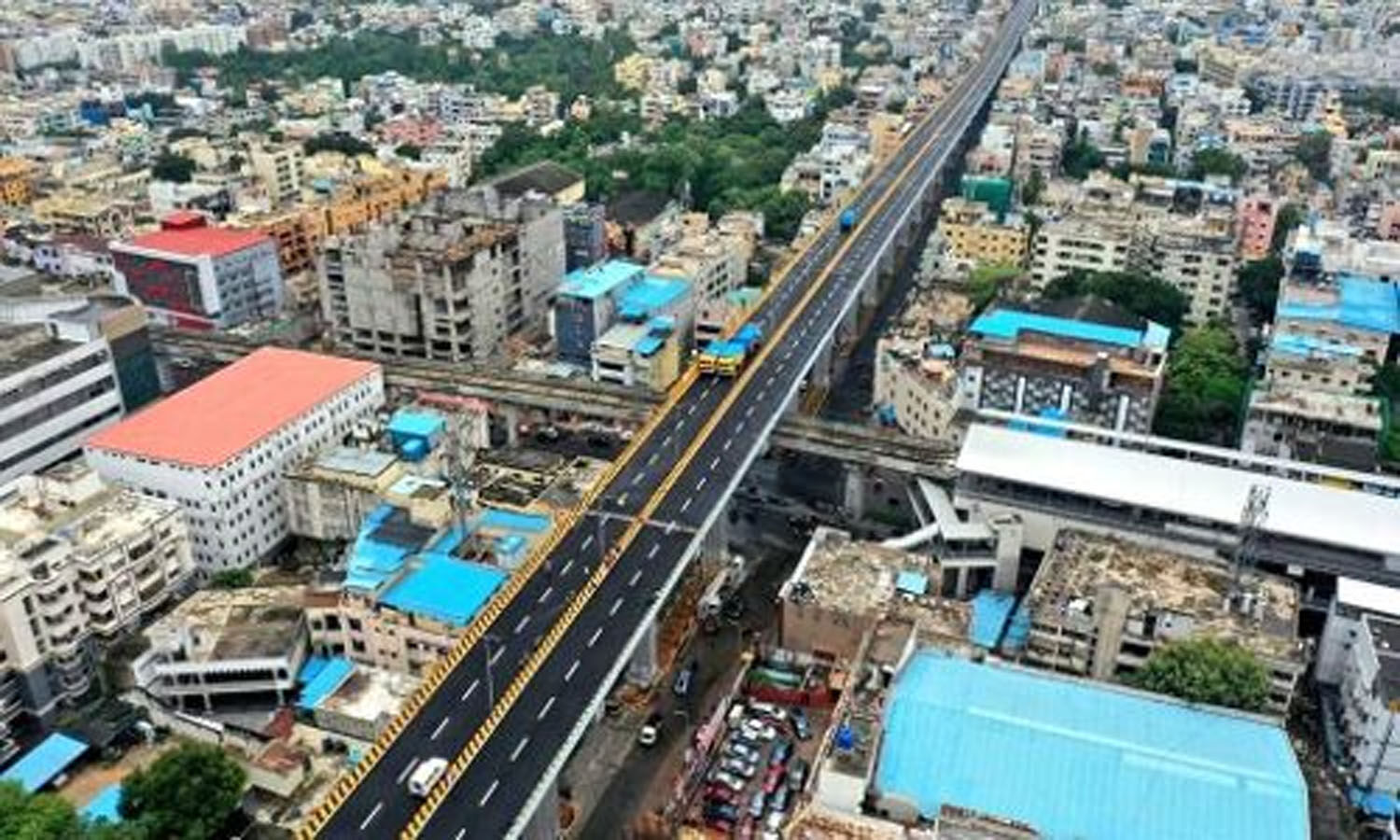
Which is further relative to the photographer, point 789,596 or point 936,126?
point 936,126

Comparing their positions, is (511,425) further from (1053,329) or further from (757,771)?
(757,771)

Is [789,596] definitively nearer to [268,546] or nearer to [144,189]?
[268,546]

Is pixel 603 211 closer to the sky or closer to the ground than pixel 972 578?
closer to the sky

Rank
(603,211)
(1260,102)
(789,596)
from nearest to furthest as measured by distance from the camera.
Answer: (789,596), (603,211), (1260,102)

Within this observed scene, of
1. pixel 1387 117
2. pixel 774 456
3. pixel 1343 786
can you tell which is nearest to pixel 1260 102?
pixel 1387 117

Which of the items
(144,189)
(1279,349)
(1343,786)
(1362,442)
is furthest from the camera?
(144,189)

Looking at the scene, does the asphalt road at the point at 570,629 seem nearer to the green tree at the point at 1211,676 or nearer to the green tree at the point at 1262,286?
the green tree at the point at 1211,676
